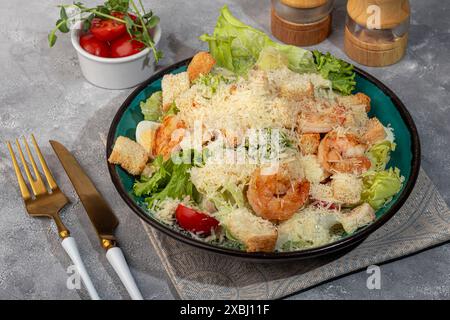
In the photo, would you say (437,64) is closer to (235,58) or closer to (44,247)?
(235,58)

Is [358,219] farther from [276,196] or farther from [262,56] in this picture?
[262,56]

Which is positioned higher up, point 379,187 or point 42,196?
point 379,187

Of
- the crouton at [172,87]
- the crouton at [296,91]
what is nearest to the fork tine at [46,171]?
the crouton at [172,87]

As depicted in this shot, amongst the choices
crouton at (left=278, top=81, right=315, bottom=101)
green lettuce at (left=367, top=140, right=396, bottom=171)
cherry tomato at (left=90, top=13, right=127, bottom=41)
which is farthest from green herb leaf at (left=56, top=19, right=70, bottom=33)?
green lettuce at (left=367, top=140, right=396, bottom=171)

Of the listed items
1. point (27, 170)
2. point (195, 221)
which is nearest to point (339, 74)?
point (195, 221)
